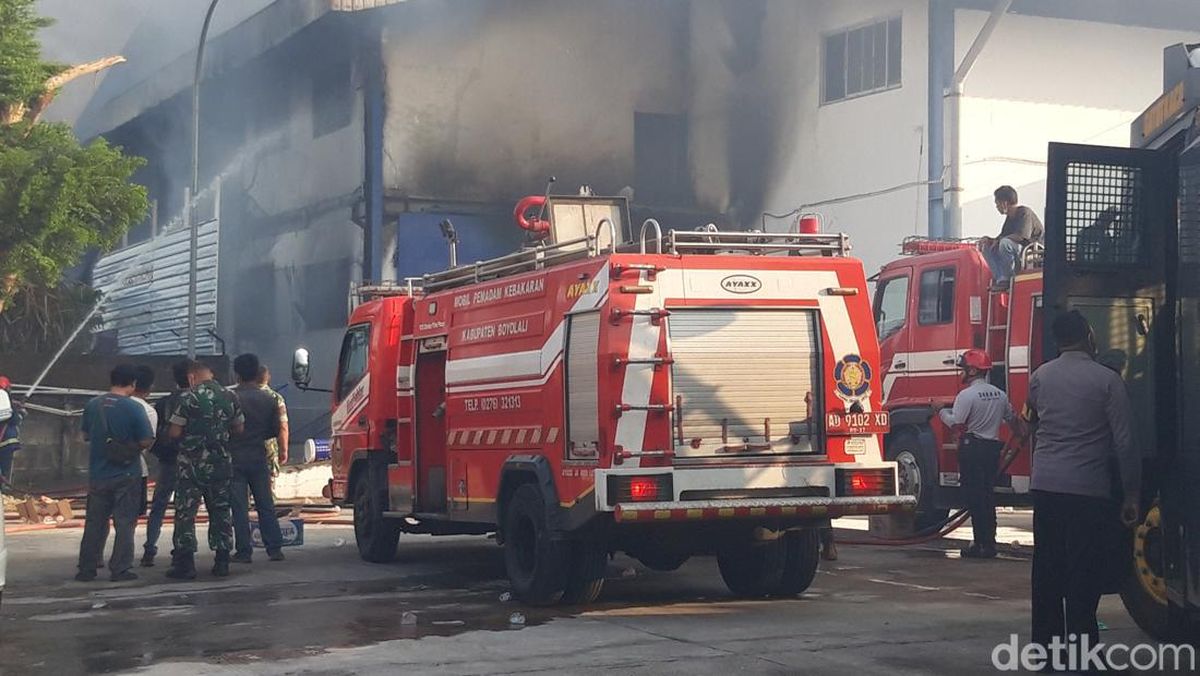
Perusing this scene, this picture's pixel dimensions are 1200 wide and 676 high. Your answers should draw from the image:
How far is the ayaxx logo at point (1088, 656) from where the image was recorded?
23.9 feet

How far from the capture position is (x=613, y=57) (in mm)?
28594

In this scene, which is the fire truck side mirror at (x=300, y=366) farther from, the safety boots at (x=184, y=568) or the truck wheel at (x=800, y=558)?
the truck wheel at (x=800, y=558)

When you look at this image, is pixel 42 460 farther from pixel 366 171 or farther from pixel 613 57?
pixel 613 57

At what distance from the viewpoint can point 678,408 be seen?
31.7 feet

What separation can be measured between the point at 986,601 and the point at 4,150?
534 inches

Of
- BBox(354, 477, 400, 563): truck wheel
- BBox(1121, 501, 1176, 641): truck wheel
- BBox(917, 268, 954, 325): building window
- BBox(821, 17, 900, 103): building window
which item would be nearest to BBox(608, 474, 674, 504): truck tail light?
BBox(1121, 501, 1176, 641): truck wheel

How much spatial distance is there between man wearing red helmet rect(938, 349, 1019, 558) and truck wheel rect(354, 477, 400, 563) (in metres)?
5.01

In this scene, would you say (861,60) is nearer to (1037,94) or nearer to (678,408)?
(1037,94)

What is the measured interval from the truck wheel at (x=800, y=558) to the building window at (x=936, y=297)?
4.45 m

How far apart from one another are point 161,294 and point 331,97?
9.30 m

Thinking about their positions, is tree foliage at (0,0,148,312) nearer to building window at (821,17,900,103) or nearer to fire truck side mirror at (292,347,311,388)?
fire truck side mirror at (292,347,311,388)

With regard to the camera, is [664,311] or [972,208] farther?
[972,208]

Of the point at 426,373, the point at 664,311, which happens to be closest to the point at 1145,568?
the point at 664,311

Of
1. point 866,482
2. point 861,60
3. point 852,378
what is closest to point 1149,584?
point 866,482
